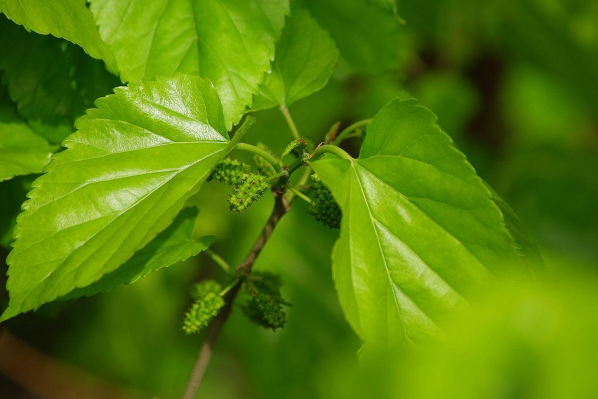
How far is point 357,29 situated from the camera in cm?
97

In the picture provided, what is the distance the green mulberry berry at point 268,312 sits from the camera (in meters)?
0.65

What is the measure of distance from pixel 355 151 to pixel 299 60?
2.70 ft

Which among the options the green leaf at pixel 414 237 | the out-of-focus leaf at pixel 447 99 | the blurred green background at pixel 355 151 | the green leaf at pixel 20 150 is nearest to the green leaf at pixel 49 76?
the green leaf at pixel 20 150

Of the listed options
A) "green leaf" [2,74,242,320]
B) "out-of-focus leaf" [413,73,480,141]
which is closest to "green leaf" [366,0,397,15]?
"green leaf" [2,74,242,320]

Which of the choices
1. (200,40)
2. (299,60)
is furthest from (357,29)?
(200,40)

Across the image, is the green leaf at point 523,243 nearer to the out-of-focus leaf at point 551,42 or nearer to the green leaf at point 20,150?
the green leaf at point 20,150

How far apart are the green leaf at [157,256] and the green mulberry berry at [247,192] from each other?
62 millimetres

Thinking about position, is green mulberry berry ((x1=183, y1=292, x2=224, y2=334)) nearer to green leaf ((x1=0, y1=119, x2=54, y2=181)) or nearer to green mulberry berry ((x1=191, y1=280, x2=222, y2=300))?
green mulberry berry ((x1=191, y1=280, x2=222, y2=300))

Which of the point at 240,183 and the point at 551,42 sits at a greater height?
the point at 551,42

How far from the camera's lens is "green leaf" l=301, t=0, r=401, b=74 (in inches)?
37.7

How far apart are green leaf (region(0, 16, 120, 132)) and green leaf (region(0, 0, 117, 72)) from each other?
8 centimetres

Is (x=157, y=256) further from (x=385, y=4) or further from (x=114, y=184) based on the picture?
(x=385, y=4)

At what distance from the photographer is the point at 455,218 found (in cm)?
53

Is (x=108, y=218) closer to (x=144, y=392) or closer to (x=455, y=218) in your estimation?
(x=455, y=218)
